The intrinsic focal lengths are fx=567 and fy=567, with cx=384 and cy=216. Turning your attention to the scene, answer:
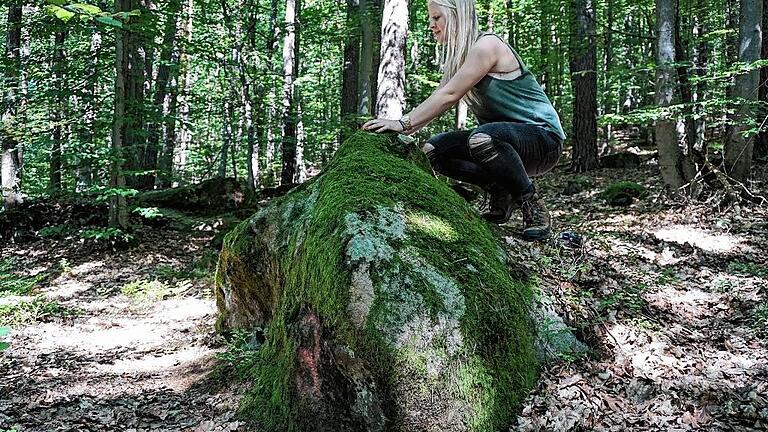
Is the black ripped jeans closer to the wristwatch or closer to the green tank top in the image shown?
the green tank top

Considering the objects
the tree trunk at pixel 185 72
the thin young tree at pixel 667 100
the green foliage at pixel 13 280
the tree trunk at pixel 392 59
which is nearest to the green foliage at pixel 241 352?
the green foliage at pixel 13 280

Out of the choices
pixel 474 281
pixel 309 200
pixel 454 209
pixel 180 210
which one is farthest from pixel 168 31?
pixel 474 281

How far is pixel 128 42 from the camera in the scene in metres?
8.40

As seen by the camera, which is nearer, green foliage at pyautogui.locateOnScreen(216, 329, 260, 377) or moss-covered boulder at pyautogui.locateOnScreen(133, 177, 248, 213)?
green foliage at pyautogui.locateOnScreen(216, 329, 260, 377)

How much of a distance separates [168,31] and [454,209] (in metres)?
6.96

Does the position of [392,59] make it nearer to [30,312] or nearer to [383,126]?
[383,126]

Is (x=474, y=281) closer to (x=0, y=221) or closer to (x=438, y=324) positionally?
(x=438, y=324)

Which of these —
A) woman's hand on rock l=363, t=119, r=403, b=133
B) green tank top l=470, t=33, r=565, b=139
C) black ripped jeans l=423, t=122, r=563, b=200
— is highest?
green tank top l=470, t=33, r=565, b=139

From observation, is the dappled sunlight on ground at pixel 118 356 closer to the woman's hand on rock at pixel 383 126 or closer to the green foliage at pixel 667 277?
the woman's hand on rock at pixel 383 126

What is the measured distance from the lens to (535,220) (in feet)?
14.1

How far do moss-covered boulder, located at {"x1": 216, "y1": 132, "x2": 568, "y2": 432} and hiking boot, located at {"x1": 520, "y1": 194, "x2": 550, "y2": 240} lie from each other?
743 mm

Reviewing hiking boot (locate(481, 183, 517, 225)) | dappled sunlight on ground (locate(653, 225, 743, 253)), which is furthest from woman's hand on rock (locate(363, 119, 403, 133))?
dappled sunlight on ground (locate(653, 225, 743, 253))

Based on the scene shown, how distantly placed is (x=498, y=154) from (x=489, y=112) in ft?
1.21

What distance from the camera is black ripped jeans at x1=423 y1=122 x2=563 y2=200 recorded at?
3.75 m
